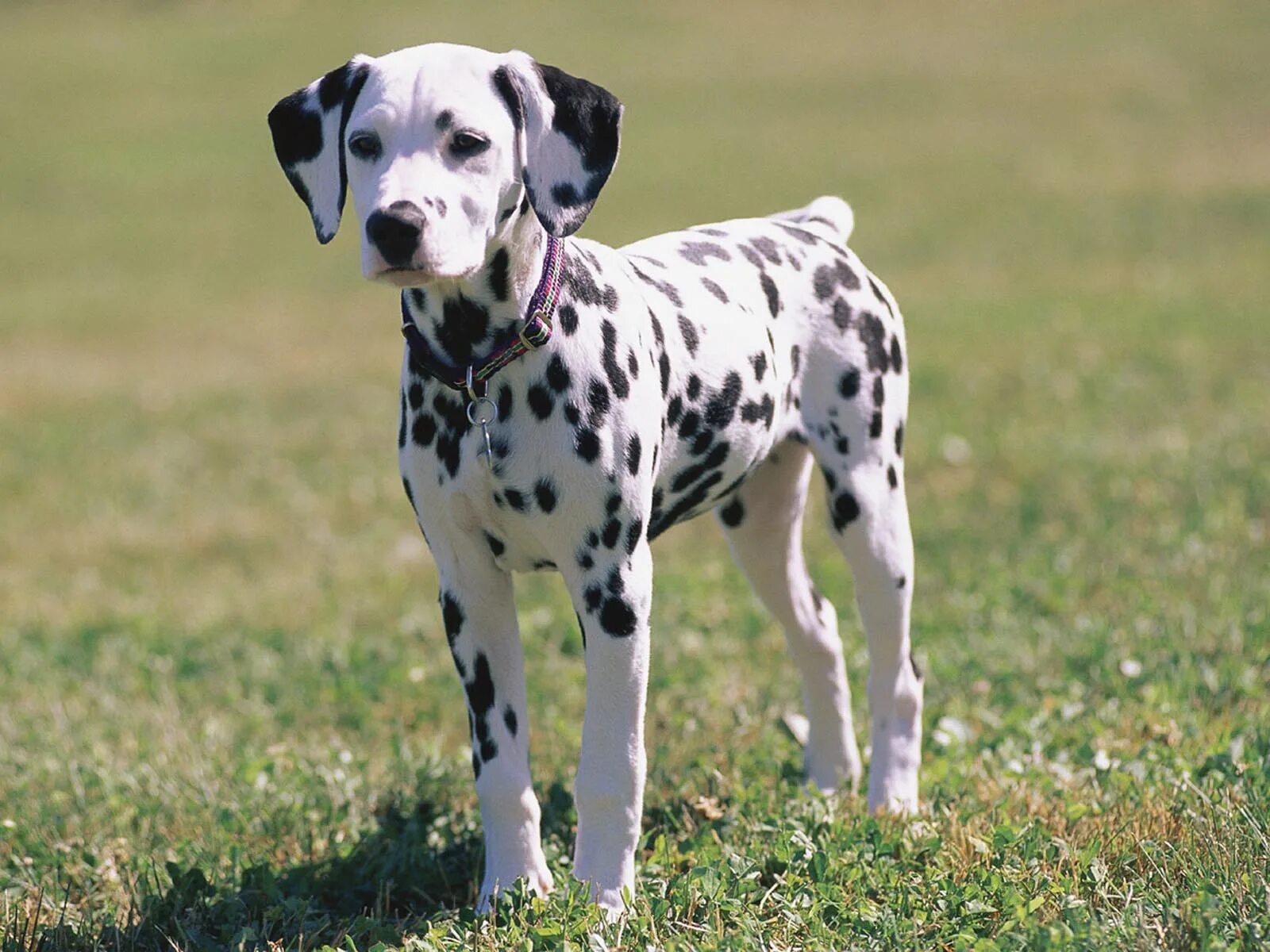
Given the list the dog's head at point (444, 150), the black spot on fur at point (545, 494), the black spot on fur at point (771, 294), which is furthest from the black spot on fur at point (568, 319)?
the black spot on fur at point (771, 294)

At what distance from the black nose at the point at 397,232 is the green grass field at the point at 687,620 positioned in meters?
1.77

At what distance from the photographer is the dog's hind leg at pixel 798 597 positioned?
562 cm

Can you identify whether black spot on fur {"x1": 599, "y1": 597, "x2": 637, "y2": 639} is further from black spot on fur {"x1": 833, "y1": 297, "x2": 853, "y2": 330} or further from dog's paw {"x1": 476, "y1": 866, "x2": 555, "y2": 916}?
black spot on fur {"x1": 833, "y1": 297, "x2": 853, "y2": 330}

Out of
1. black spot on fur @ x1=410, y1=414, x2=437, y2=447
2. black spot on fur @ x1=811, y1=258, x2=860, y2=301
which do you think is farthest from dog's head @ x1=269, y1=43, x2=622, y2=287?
black spot on fur @ x1=811, y1=258, x2=860, y2=301

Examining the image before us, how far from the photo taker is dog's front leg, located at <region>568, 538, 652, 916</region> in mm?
4312

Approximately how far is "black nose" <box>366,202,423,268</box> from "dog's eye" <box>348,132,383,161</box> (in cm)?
30

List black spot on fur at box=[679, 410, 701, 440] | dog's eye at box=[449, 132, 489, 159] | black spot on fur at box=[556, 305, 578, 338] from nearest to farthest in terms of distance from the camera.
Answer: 1. dog's eye at box=[449, 132, 489, 159]
2. black spot on fur at box=[556, 305, 578, 338]
3. black spot on fur at box=[679, 410, 701, 440]

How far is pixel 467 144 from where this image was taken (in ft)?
12.8

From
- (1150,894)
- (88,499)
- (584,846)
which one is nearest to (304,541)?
(88,499)

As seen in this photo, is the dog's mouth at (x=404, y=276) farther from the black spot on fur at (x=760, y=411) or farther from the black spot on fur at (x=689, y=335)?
the black spot on fur at (x=760, y=411)

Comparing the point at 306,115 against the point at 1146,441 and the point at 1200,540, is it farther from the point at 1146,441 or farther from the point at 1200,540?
the point at 1146,441

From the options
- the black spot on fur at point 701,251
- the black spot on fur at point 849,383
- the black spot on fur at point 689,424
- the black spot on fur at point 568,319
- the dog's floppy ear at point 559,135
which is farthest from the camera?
the black spot on fur at point 849,383

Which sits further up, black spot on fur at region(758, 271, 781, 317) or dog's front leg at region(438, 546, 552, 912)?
black spot on fur at region(758, 271, 781, 317)

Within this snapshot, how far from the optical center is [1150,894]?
4.04m
